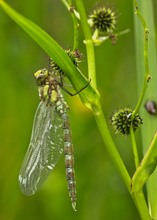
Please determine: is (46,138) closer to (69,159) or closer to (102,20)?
(69,159)

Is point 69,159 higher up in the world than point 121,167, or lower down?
lower down

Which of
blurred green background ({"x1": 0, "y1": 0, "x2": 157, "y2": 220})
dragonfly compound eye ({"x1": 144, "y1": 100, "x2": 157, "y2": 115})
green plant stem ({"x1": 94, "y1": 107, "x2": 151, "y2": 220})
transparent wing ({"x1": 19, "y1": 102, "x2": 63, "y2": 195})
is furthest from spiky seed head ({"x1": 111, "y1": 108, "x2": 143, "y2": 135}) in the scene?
blurred green background ({"x1": 0, "y1": 0, "x2": 157, "y2": 220})

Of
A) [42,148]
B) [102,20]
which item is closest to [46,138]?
[42,148]

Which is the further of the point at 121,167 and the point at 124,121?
the point at 124,121

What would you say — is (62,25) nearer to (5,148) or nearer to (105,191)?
(5,148)

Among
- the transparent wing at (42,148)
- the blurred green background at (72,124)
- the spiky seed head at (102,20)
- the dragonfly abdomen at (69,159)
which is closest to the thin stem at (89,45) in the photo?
the spiky seed head at (102,20)

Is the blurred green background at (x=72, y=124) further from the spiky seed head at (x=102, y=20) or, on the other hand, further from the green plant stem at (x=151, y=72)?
the green plant stem at (x=151, y=72)

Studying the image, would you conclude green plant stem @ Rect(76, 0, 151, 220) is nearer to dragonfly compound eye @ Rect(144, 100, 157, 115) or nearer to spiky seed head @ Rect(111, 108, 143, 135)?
spiky seed head @ Rect(111, 108, 143, 135)
